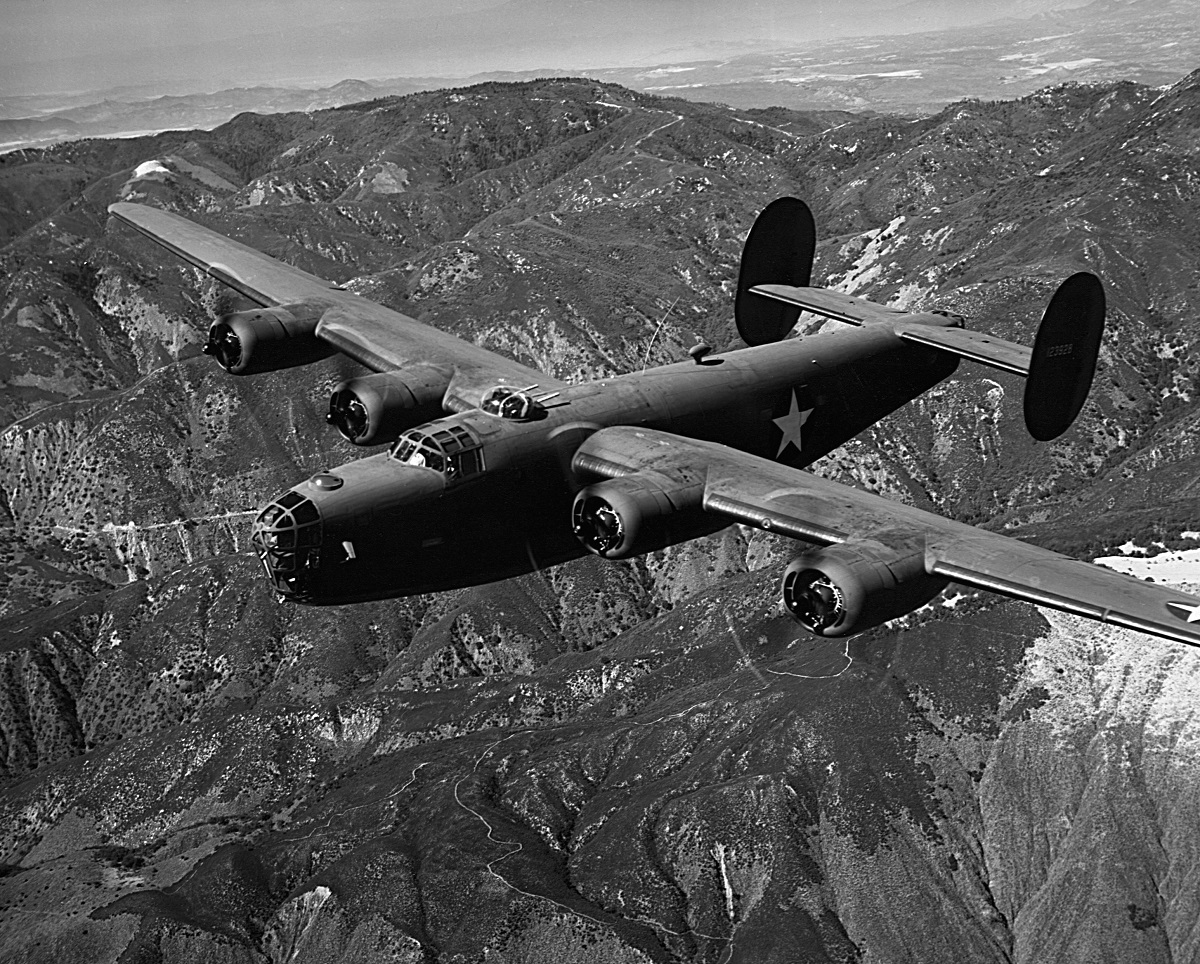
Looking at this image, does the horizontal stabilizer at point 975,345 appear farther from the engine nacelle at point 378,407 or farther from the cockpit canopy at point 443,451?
the cockpit canopy at point 443,451

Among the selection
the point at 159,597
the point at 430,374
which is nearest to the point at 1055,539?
the point at 430,374

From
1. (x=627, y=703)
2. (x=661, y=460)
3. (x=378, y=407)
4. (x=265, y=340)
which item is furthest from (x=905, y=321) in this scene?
(x=627, y=703)

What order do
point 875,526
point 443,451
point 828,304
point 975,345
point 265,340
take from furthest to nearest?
1. point 828,304
2. point 975,345
3. point 265,340
4. point 443,451
5. point 875,526

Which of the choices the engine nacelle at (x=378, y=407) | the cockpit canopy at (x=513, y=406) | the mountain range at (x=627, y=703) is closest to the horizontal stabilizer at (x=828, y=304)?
the engine nacelle at (x=378, y=407)

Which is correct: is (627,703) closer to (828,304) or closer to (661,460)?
(828,304)

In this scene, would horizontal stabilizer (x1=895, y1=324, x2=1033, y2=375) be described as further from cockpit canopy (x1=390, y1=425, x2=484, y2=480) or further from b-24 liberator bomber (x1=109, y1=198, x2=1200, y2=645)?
cockpit canopy (x1=390, y1=425, x2=484, y2=480)

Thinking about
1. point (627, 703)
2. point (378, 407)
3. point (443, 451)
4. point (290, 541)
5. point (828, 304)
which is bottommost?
point (627, 703)

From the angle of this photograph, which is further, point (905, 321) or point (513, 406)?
point (905, 321)
